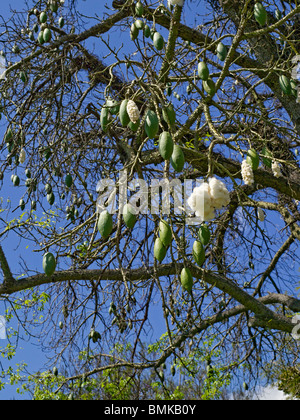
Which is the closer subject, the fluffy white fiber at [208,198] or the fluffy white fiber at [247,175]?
the fluffy white fiber at [208,198]

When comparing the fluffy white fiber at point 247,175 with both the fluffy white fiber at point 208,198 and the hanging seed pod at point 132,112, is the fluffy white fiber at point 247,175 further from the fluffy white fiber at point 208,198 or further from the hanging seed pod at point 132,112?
the hanging seed pod at point 132,112

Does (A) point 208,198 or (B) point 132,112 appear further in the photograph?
(B) point 132,112

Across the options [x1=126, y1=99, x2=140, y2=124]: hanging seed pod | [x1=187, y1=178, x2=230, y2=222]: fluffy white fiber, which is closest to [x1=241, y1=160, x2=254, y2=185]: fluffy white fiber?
[x1=187, y1=178, x2=230, y2=222]: fluffy white fiber

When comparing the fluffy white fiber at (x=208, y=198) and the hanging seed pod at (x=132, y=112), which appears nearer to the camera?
the fluffy white fiber at (x=208, y=198)

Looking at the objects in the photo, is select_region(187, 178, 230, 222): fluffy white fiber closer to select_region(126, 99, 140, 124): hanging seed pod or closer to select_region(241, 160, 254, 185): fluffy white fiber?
select_region(241, 160, 254, 185): fluffy white fiber

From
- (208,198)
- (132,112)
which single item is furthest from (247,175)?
(132,112)

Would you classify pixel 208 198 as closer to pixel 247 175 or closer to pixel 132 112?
pixel 247 175

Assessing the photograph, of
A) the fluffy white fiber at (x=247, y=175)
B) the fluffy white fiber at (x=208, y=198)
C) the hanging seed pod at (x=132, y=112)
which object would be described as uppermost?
the hanging seed pod at (x=132, y=112)

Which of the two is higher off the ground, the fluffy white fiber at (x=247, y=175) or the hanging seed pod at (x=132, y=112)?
the hanging seed pod at (x=132, y=112)

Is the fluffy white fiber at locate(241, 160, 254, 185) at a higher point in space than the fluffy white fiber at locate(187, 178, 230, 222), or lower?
higher

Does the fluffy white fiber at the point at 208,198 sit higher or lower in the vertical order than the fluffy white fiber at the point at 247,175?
lower

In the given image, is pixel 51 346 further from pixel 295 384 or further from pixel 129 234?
pixel 295 384

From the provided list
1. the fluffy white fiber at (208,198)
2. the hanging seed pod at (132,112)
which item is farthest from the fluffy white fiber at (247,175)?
the hanging seed pod at (132,112)

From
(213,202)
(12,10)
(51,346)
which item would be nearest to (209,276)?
(51,346)
